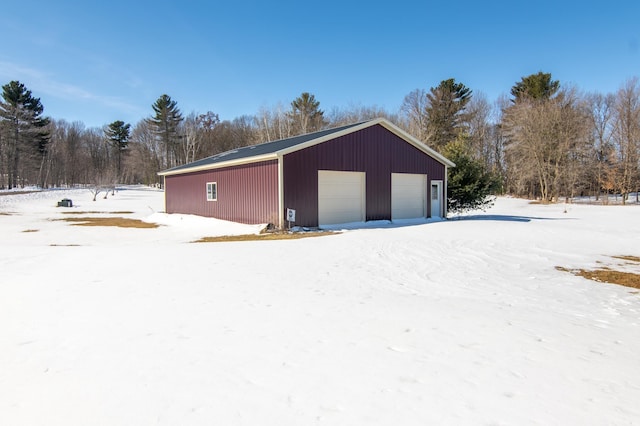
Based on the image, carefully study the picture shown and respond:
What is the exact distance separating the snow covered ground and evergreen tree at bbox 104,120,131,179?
169 feet

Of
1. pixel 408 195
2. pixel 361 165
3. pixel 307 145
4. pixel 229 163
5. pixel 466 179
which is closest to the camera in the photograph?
pixel 307 145

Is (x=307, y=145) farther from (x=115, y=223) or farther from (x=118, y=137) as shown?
(x=118, y=137)

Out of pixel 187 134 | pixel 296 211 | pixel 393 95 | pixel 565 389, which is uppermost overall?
pixel 393 95

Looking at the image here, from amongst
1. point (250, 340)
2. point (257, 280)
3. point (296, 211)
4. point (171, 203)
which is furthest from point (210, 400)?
point (171, 203)

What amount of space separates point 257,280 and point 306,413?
11.0ft

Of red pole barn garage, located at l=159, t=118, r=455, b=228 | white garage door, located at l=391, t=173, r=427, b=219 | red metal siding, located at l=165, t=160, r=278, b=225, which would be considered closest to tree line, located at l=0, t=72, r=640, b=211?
white garage door, located at l=391, t=173, r=427, b=219

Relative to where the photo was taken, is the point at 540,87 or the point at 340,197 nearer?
the point at 340,197

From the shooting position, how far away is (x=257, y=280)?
5.33m

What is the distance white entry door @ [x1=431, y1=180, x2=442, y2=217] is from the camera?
17.5m

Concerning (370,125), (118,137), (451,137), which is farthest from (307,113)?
(118,137)

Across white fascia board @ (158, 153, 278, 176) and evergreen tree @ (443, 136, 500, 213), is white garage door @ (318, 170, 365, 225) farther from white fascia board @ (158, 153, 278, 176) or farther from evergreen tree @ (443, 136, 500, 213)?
evergreen tree @ (443, 136, 500, 213)

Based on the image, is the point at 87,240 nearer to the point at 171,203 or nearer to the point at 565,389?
the point at 171,203

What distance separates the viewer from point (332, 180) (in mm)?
13844

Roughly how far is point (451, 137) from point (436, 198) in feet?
69.5
